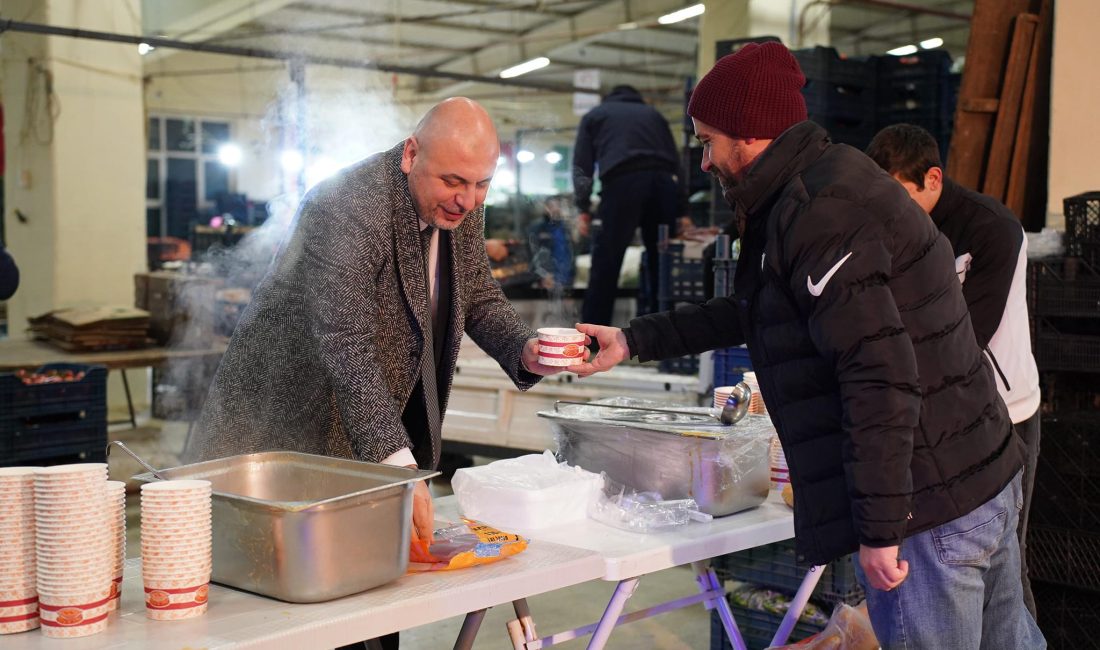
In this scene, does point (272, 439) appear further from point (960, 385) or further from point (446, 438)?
point (446, 438)

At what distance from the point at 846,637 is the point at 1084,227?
2115 millimetres

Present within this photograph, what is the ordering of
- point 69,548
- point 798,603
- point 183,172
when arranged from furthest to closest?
point 183,172
point 798,603
point 69,548

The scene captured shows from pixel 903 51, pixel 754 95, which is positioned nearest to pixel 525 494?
pixel 754 95

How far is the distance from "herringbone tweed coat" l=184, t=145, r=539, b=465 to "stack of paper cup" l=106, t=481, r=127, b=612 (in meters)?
0.48

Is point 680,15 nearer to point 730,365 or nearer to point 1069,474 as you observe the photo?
point 730,365

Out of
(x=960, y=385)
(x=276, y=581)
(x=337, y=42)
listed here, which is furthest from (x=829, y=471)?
(x=337, y=42)

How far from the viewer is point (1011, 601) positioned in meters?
2.16

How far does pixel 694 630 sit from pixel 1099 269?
2026 millimetres

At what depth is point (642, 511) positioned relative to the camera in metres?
2.53

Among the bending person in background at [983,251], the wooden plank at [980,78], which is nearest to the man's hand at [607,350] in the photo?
the bending person in background at [983,251]

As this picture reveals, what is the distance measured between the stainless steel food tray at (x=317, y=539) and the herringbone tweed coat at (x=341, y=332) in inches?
9.9

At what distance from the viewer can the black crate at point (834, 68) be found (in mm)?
5883

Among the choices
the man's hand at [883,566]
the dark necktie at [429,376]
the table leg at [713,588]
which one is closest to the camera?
the man's hand at [883,566]

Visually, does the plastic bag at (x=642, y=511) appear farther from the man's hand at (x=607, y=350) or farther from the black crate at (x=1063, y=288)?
the black crate at (x=1063, y=288)
